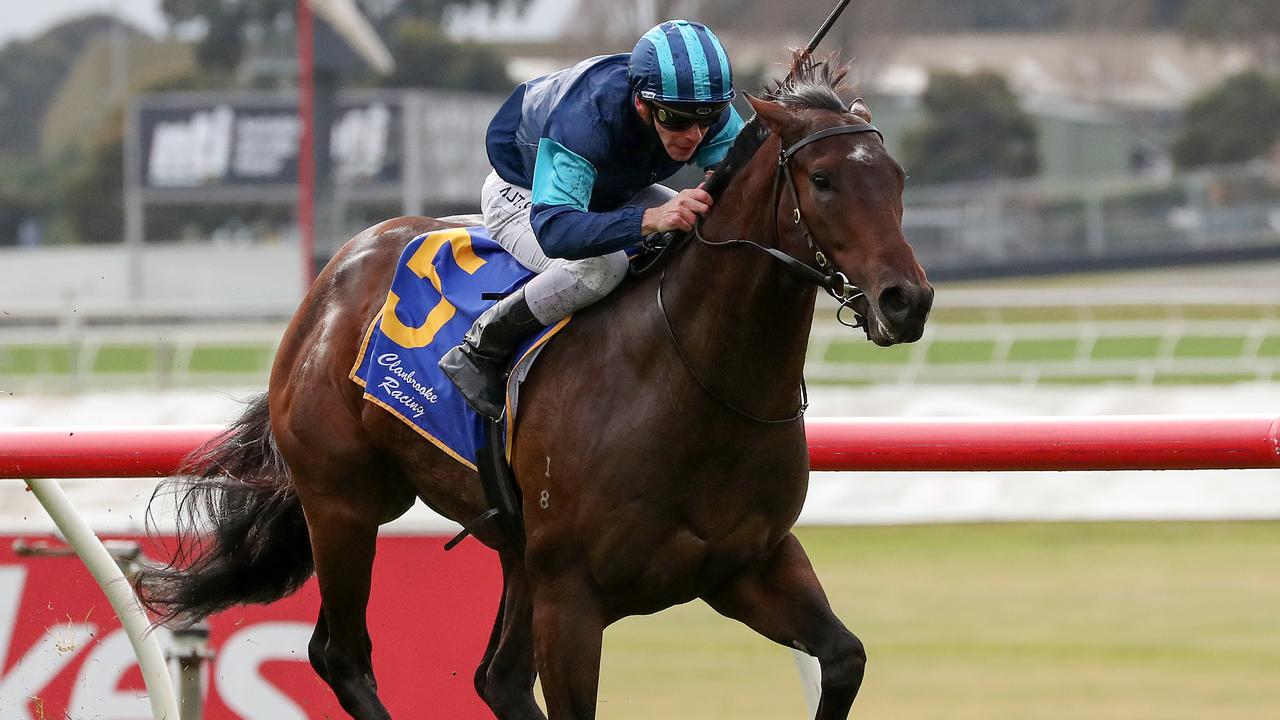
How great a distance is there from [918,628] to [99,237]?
1714 inches

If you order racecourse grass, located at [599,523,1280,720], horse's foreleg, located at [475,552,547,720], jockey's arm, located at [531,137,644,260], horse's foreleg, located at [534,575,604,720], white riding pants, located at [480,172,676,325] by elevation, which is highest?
jockey's arm, located at [531,137,644,260]

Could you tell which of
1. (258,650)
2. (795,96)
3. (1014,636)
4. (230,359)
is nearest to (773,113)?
(795,96)

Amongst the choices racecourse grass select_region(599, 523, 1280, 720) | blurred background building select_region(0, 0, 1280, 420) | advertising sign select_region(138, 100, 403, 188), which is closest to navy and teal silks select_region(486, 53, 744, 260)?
racecourse grass select_region(599, 523, 1280, 720)

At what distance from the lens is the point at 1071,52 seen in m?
46.2

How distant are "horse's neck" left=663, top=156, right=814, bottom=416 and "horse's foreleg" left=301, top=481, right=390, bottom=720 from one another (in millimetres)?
1043

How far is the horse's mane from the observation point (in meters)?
3.06

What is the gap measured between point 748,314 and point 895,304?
0.45m

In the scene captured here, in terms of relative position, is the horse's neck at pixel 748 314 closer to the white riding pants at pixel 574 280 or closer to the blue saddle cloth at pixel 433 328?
the white riding pants at pixel 574 280

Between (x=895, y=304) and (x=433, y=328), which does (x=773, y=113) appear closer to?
(x=895, y=304)

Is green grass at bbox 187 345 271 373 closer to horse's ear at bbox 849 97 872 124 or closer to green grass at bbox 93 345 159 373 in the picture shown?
green grass at bbox 93 345 159 373

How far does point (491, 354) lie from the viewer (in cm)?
345

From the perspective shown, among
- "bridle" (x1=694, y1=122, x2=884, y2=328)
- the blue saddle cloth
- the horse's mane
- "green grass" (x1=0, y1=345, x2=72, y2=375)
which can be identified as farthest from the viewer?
"green grass" (x1=0, y1=345, x2=72, y2=375)

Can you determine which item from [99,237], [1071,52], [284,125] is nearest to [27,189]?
[99,237]

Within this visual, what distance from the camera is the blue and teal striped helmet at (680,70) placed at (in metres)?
3.13
